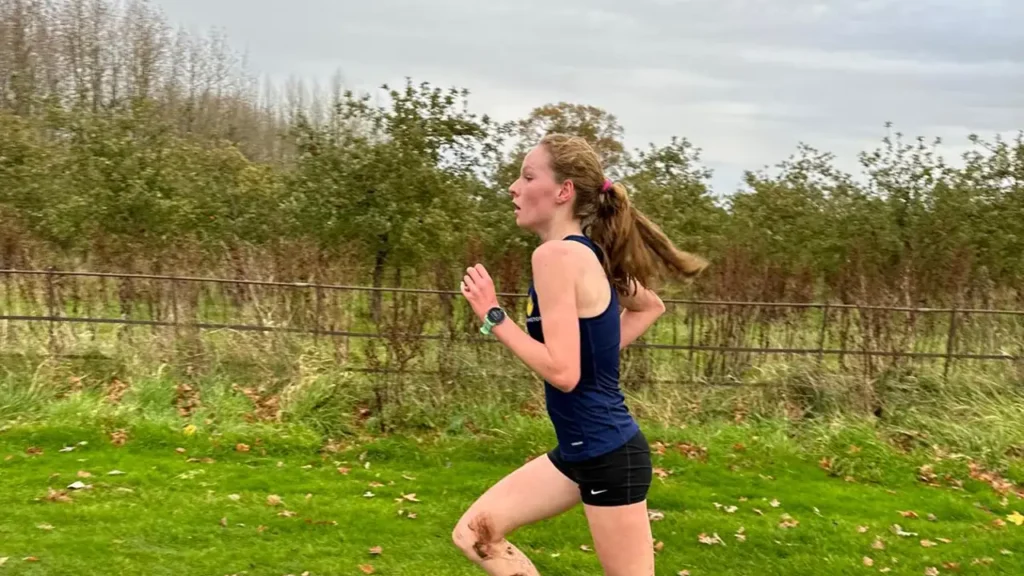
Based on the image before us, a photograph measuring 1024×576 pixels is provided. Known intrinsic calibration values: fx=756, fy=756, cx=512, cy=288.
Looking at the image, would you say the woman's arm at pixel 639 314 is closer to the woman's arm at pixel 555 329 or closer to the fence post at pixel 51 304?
the woman's arm at pixel 555 329

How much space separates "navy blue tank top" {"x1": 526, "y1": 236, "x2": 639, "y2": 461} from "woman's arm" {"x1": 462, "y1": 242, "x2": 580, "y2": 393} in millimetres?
85

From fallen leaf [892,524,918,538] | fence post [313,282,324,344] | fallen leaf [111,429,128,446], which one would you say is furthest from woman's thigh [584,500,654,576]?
fence post [313,282,324,344]

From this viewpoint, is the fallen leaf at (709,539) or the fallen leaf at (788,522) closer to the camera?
the fallen leaf at (709,539)

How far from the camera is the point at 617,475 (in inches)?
86.4

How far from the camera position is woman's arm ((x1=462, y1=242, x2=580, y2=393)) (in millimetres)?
2027

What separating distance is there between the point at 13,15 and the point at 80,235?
23657mm

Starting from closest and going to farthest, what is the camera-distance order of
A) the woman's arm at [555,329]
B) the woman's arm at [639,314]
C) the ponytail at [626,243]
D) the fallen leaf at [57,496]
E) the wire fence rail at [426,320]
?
1. the woman's arm at [555,329]
2. the ponytail at [626,243]
3. the woman's arm at [639,314]
4. the fallen leaf at [57,496]
5. the wire fence rail at [426,320]

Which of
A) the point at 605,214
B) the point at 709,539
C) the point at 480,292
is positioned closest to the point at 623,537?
the point at 480,292

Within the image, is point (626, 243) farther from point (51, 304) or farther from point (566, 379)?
point (51, 304)

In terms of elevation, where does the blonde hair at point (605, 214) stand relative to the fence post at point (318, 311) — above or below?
above

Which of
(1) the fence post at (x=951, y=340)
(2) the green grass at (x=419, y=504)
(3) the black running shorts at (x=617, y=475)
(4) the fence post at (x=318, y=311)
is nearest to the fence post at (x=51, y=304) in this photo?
(2) the green grass at (x=419, y=504)

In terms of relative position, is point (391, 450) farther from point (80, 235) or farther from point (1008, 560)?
point (80, 235)

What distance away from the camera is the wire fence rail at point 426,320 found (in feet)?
23.9

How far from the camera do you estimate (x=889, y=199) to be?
43.4 ft
